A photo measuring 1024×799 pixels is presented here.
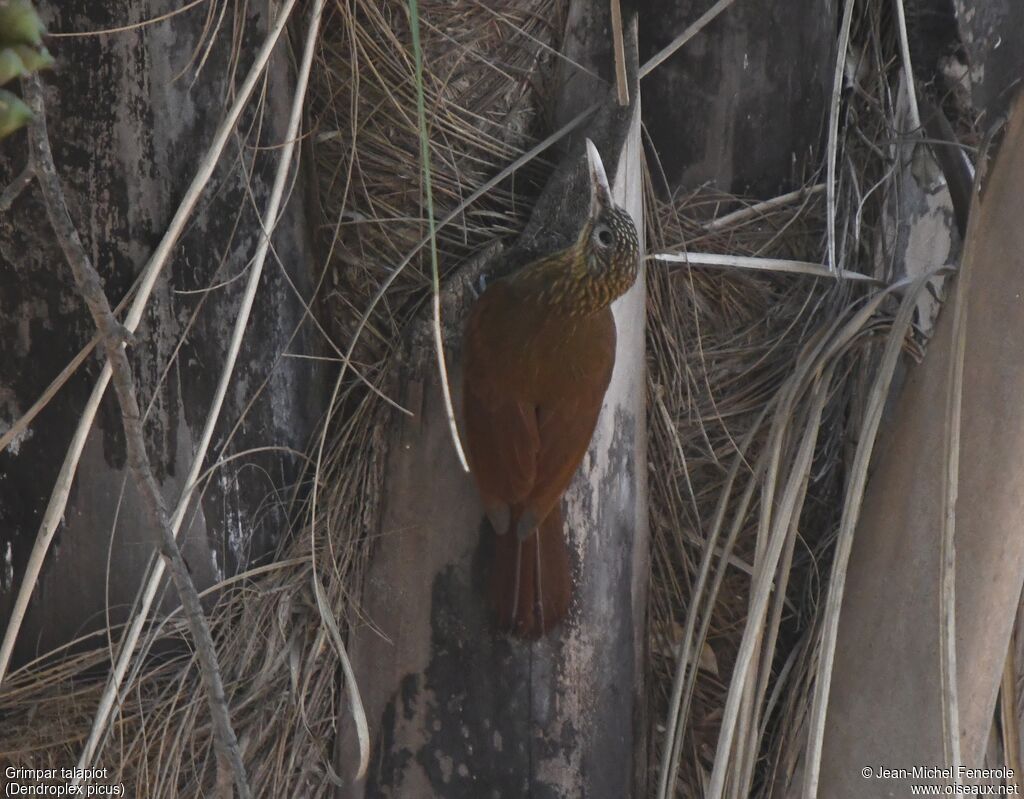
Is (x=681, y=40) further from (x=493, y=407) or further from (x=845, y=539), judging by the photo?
(x=845, y=539)

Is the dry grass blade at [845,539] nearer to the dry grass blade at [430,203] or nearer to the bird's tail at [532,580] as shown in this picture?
the bird's tail at [532,580]

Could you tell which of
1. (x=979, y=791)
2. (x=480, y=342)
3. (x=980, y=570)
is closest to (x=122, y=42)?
(x=480, y=342)

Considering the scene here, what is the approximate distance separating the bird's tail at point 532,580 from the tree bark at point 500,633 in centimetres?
3

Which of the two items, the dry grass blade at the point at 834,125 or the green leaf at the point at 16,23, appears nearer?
the green leaf at the point at 16,23

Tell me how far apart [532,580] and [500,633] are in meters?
0.14

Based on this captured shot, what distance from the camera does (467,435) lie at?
1924mm

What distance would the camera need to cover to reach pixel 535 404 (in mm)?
1915

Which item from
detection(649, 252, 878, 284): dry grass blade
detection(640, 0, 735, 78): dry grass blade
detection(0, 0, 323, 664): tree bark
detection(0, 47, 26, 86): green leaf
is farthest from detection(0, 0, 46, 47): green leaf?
detection(649, 252, 878, 284): dry grass blade

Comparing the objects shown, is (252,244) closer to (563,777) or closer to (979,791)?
(563,777)

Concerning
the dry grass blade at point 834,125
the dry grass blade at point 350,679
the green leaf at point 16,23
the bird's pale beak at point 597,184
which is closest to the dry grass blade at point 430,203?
the green leaf at point 16,23

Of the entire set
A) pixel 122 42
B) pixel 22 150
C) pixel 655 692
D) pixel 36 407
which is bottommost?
pixel 655 692

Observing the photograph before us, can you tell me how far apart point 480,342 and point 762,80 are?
0.75 meters

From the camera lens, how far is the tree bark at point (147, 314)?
1705 mm

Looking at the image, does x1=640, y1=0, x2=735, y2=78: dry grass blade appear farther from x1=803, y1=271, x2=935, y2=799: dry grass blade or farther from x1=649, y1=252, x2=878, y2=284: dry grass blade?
x1=803, y1=271, x2=935, y2=799: dry grass blade
